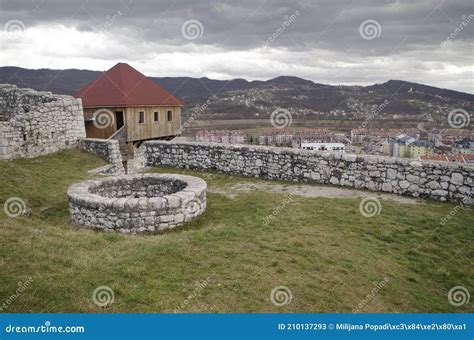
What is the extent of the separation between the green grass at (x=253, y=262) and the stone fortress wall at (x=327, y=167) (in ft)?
2.55

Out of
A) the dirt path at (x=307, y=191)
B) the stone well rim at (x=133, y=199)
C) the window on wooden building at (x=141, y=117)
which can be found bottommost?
the dirt path at (x=307, y=191)

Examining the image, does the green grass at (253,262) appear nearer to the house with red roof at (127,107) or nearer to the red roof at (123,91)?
the house with red roof at (127,107)

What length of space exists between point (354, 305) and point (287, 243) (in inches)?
79.1

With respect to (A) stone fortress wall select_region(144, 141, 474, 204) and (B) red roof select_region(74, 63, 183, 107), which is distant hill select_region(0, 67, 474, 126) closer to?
(B) red roof select_region(74, 63, 183, 107)

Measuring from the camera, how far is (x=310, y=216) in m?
8.62

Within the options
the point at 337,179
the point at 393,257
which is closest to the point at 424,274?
the point at 393,257

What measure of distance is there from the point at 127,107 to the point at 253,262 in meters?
20.0

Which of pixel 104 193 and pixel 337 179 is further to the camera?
pixel 337 179

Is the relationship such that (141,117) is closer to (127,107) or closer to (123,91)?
(127,107)

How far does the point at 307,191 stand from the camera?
36.1 feet

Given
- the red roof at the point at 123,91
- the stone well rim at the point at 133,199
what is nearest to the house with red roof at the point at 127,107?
the red roof at the point at 123,91

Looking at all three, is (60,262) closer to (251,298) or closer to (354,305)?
(251,298)

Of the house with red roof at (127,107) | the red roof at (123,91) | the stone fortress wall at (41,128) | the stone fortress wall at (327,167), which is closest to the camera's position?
the stone fortress wall at (327,167)

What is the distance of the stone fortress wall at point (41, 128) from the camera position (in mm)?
14508
